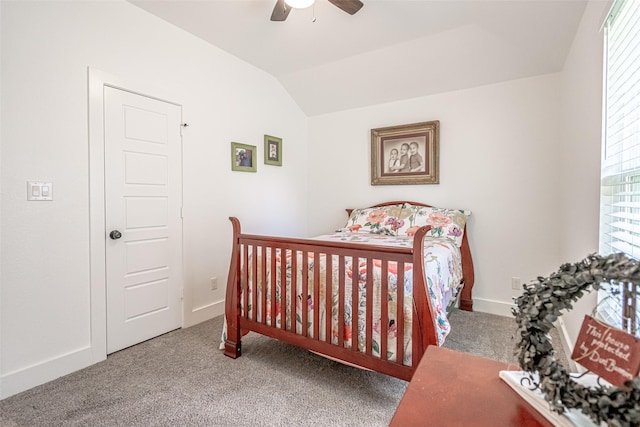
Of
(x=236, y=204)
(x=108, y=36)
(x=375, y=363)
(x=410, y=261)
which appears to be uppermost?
(x=108, y=36)

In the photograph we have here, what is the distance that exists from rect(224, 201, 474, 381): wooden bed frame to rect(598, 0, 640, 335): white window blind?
68cm

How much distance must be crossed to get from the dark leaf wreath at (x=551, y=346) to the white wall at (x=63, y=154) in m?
2.47

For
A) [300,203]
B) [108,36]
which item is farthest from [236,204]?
[108,36]

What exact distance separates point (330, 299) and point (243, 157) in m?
1.97

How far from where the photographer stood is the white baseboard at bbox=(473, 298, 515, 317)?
291 cm

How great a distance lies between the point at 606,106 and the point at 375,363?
1723mm

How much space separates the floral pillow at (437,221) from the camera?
9.35ft

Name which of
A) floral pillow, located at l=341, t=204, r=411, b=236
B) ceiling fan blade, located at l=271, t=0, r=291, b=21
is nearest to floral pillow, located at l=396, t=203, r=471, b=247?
floral pillow, located at l=341, t=204, r=411, b=236

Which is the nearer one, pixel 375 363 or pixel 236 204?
pixel 375 363

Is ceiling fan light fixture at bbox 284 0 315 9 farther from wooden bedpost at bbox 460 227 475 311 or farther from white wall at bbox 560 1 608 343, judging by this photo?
wooden bedpost at bbox 460 227 475 311

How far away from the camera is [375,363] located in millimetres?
1624

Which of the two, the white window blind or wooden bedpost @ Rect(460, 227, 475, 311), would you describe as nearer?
the white window blind

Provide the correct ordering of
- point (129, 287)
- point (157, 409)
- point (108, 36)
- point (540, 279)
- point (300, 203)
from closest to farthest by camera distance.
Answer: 1. point (540, 279)
2. point (157, 409)
3. point (108, 36)
4. point (129, 287)
5. point (300, 203)

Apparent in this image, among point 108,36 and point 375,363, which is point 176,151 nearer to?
point 108,36
